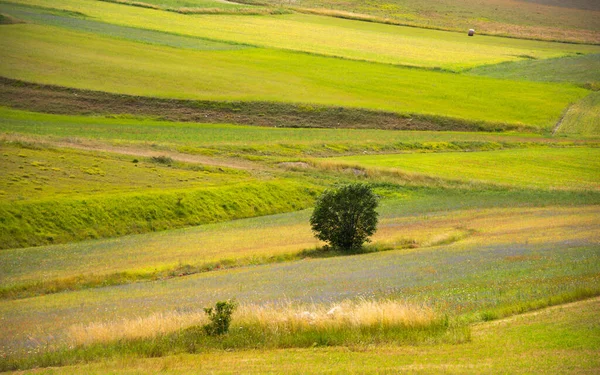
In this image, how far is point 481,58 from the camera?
117875mm

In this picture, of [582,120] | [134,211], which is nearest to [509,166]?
[582,120]

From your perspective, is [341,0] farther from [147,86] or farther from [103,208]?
[103,208]

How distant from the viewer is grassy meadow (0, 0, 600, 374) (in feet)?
65.5

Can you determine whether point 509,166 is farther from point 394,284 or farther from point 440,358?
point 440,358

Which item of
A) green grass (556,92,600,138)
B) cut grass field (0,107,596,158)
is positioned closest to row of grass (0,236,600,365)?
cut grass field (0,107,596,158)

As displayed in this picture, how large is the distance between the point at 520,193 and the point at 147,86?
43.0m

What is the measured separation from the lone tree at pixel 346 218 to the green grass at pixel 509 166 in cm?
1940

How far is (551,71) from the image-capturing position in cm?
11012

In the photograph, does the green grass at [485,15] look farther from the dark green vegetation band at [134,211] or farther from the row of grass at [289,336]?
the row of grass at [289,336]

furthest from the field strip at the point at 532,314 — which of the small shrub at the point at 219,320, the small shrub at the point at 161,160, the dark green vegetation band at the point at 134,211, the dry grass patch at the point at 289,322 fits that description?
the small shrub at the point at 161,160

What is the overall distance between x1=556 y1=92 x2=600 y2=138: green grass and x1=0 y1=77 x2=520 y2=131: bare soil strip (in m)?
5.16

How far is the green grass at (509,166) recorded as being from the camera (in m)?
56.9

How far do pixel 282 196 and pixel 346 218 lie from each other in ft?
46.3

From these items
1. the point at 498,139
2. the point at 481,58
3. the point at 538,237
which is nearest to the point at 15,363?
the point at 538,237
